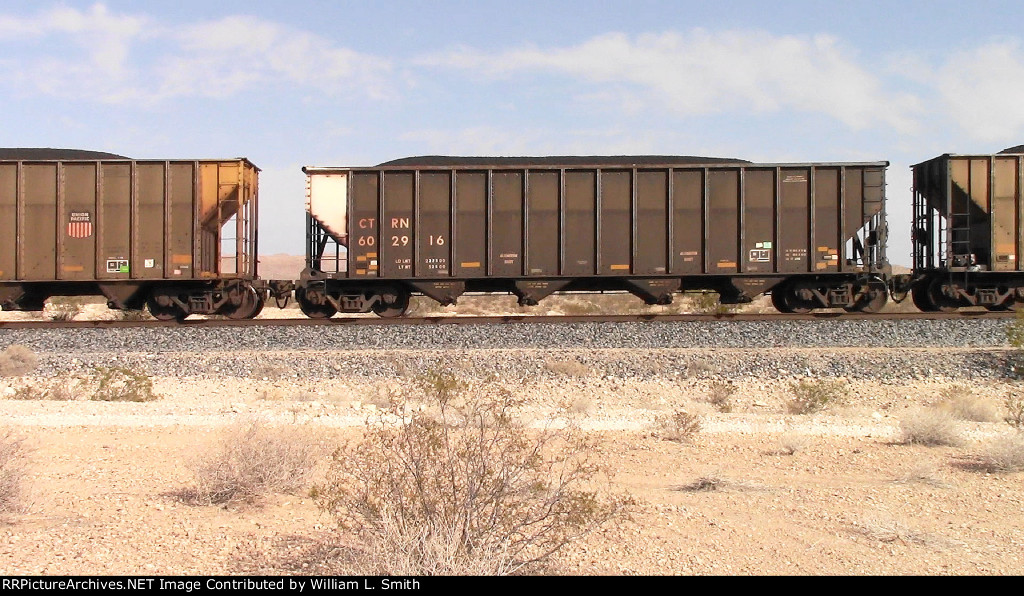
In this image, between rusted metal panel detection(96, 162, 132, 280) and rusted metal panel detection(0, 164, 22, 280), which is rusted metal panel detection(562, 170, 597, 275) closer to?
rusted metal panel detection(96, 162, 132, 280)

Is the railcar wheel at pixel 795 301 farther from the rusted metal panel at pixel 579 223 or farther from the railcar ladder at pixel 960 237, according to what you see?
the rusted metal panel at pixel 579 223

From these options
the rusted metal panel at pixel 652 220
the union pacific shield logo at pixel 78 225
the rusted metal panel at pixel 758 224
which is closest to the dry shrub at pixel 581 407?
the rusted metal panel at pixel 652 220

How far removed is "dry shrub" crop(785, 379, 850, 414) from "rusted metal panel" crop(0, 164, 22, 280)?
15.8 metres

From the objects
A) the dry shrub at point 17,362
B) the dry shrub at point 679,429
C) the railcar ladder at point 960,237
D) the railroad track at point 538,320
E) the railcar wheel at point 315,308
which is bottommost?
the dry shrub at point 679,429

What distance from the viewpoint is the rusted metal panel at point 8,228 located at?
17125 mm

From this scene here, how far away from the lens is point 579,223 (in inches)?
695

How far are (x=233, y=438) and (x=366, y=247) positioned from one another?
1102 centimetres

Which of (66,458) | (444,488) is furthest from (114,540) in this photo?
(66,458)

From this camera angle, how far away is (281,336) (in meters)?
15.0

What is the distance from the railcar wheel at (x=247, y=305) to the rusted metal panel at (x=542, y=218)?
6.18 meters

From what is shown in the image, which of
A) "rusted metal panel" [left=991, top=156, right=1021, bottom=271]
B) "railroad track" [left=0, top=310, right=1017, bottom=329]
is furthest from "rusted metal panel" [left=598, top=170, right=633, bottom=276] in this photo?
"rusted metal panel" [left=991, top=156, right=1021, bottom=271]

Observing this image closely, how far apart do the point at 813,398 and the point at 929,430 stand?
2136 millimetres

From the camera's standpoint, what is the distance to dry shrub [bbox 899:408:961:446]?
27.4 ft

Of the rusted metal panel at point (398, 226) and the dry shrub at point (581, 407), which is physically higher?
the rusted metal panel at point (398, 226)
